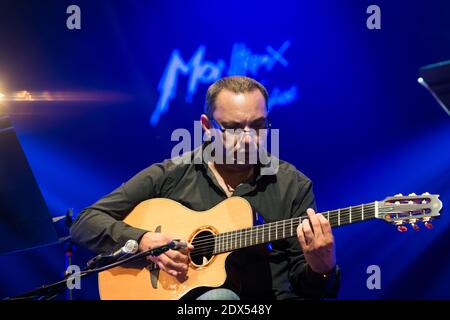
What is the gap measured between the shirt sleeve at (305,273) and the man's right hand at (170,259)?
55cm

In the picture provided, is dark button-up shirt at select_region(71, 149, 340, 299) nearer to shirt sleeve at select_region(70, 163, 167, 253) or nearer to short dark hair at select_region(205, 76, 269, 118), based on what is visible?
shirt sleeve at select_region(70, 163, 167, 253)

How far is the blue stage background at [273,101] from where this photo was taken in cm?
387

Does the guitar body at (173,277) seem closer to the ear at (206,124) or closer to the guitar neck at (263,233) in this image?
the guitar neck at (263,233)

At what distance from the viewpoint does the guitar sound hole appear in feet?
8.46

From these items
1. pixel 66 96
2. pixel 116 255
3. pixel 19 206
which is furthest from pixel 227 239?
pixel 66 96

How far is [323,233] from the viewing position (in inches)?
92.8

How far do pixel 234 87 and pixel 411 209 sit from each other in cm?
117

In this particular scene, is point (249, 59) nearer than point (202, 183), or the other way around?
point (202, 183)

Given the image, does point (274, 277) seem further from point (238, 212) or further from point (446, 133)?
point (446, 133)

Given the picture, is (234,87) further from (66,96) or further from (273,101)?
(66,96)

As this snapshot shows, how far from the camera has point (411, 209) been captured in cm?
222

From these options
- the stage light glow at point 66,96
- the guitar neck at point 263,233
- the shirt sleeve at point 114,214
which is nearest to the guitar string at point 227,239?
the guitar neck at point 263,233
